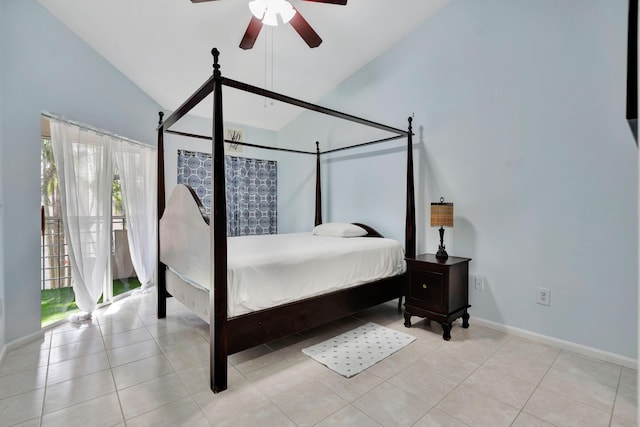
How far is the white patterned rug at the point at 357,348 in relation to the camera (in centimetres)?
209

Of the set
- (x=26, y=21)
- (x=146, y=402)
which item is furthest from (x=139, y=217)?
(x=146, y=402)

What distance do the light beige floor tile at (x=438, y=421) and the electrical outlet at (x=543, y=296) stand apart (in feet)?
4.90

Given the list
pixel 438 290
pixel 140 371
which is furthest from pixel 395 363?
pixel 140 371

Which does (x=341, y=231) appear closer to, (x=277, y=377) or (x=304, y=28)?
(x=277, y=377)

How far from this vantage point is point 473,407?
5.41 feet

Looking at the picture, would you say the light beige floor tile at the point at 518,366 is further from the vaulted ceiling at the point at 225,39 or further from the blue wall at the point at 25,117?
the blue wall at the point at 25,117

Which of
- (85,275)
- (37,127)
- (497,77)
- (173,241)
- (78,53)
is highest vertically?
(78,53)

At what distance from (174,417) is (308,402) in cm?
71

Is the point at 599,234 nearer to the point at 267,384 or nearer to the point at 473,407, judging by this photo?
the point at 473,407

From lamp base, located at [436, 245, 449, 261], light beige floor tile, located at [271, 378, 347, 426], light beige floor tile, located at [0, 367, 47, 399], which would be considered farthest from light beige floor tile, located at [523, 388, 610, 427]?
light beige floor tile, located at [0, 367, 47, 399]

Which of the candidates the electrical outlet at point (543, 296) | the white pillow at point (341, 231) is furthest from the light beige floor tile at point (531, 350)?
the white pillow at point (341, 231)

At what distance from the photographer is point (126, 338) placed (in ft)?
8.19

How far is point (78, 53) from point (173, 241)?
201 cm

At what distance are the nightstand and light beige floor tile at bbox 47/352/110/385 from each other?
96.3 inches
